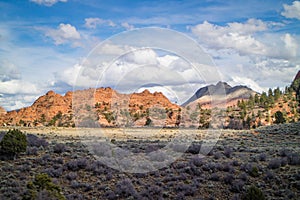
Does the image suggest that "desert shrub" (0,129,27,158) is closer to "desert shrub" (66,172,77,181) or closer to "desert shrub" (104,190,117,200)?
"desert shrub" (66,172,77,181)

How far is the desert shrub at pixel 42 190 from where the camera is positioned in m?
12.6

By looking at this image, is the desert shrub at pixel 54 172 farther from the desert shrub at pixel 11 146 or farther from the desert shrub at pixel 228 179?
the desert shrub at pixel 228 179

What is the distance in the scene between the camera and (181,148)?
27047 millimetres

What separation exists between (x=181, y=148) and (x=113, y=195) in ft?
38.0

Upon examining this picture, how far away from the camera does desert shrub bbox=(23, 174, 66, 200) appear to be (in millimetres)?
12570

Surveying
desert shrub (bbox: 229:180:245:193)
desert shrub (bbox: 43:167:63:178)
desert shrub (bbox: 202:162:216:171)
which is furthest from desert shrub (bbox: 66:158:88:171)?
desert shrub (bbox: 229:180:245:193)

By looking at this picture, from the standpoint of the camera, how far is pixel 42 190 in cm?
1340

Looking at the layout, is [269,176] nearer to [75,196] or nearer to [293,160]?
[293,160]

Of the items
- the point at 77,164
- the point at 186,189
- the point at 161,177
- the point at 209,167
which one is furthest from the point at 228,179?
the point at 77,164

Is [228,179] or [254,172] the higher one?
[254,172]

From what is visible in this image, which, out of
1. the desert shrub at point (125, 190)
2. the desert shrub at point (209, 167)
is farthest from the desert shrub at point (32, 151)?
the desert shrub at point (209, 167)

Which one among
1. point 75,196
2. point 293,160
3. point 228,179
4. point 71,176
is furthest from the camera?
point 293,160

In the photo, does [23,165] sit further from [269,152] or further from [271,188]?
[269,152]

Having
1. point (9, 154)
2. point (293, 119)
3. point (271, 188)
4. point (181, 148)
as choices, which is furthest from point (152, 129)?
point (293, 119)
